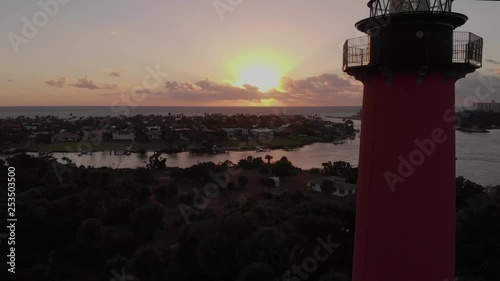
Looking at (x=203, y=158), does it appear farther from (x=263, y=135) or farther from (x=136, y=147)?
(x=263, y=135)

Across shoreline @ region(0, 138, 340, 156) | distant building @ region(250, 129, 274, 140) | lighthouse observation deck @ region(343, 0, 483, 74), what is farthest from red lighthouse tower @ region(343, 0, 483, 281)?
distant building @ region(250, 129, 274, 140)

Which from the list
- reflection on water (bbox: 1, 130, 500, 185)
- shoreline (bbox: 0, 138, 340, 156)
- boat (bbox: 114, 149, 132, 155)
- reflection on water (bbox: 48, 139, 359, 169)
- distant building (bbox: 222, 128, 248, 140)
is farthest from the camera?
distant building (bbox: 222, 128, 248, 140)

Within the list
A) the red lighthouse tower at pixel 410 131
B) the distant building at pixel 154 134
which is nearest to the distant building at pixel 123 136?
the distant building at pixel 154 134

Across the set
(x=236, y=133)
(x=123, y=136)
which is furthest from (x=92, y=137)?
(x=236, y=133)

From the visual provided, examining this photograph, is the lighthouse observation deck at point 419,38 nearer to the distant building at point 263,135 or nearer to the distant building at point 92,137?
the distant building at point 92,137

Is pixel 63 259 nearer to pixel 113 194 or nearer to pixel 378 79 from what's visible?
pixel 113 194

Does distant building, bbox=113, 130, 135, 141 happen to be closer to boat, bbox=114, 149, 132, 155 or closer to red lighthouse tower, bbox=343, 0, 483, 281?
boat, bbox=114, 149, 132, 155

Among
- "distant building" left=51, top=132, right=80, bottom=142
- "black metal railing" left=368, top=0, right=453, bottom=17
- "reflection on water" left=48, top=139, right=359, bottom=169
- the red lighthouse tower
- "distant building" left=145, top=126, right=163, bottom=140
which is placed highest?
"black metal railing" left=368, top=0, right=453, bottom=17

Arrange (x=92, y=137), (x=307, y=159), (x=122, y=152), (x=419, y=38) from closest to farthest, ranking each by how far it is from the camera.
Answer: (x=419, y=38) → (x=307, y=159) → (x=122, y=152) → (x=92, y=137)
